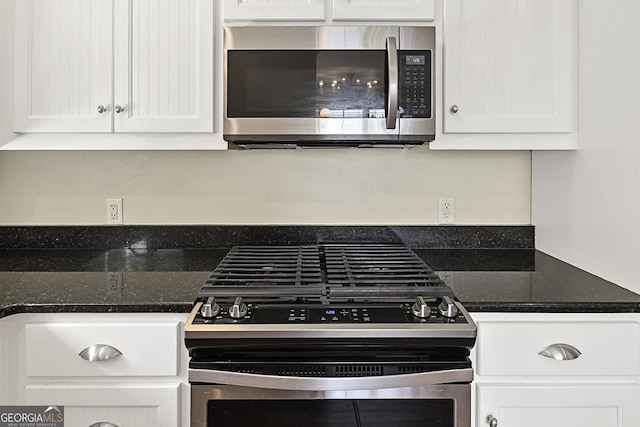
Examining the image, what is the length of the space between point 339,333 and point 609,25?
4.13 feet

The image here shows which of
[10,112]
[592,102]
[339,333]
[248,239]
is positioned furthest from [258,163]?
[592,102]

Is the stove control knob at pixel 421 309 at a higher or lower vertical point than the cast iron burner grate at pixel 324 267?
lower

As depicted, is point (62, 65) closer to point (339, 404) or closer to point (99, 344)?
point (99, 344)

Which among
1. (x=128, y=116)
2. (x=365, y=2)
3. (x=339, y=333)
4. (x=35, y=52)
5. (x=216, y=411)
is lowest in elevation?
(x=216, y=411)

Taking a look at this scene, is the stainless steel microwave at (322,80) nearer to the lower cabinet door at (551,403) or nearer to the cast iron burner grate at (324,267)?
the cast iron burner grate at (324,267)

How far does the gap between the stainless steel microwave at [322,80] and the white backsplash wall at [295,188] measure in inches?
16.9

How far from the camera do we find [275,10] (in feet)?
5.70

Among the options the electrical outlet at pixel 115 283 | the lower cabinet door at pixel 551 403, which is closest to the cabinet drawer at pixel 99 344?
the electrical outlet at pixel 115 283

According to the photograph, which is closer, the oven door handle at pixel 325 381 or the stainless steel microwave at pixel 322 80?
the oven door handle at pixel 325 381

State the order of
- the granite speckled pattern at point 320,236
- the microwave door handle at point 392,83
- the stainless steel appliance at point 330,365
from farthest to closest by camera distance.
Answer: the granite speckled pattern at point 320,236 → the microwave door handle at point 392,83 → the stainless steel appliance at point 330,365

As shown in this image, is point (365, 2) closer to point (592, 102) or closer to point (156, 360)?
point (592, 102)

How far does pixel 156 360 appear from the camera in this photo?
1349 millimetres

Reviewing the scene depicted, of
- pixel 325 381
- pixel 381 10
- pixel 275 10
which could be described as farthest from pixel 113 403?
pixel 381 10

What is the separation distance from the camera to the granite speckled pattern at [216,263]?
136 cm
